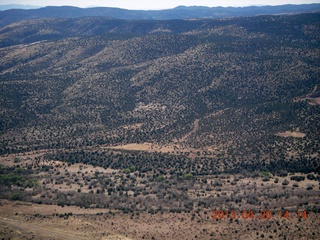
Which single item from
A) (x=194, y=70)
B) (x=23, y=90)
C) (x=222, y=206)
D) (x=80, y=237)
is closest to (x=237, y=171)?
(x=222, y=206)

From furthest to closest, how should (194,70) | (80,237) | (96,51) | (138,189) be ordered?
(96,51) < (194,70) < (138,189) < (80,237)

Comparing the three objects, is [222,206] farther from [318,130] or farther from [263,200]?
[318,130]

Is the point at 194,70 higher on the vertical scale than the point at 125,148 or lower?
higher

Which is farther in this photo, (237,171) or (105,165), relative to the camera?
(105,165)
